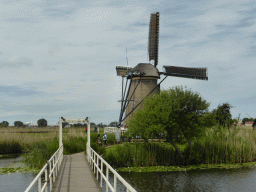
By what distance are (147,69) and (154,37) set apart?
692cm

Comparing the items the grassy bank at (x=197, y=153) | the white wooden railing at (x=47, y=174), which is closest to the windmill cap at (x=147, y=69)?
the grassy bank at (x=197, y=153)

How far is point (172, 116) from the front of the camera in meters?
27.8

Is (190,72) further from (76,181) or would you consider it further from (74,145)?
(76,181)

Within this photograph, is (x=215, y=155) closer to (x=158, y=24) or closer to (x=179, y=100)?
(x=179, y=100)

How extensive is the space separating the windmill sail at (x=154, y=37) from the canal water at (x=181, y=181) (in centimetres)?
2945

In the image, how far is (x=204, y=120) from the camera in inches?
1134

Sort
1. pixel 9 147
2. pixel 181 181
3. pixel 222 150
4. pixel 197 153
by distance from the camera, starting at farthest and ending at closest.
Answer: pixel 9 147 → pixel 222 150 → pixel 197 153 → pixel 181 181

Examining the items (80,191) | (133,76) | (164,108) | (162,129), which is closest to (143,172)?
(162,129)

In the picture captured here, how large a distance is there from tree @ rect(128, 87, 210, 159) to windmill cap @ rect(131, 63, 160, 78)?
15.9m

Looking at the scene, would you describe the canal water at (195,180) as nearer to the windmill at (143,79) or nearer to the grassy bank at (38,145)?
the grassy bank at (38,145)

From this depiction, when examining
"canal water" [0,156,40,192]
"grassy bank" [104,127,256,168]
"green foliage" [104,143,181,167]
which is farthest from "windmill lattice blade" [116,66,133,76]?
"canal water" [0,156,40,192]

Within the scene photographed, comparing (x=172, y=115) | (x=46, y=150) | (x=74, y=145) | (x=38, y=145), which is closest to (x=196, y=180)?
(x=172, y=115)

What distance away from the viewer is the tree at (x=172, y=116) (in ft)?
87.5

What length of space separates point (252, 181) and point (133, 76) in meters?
29.6
